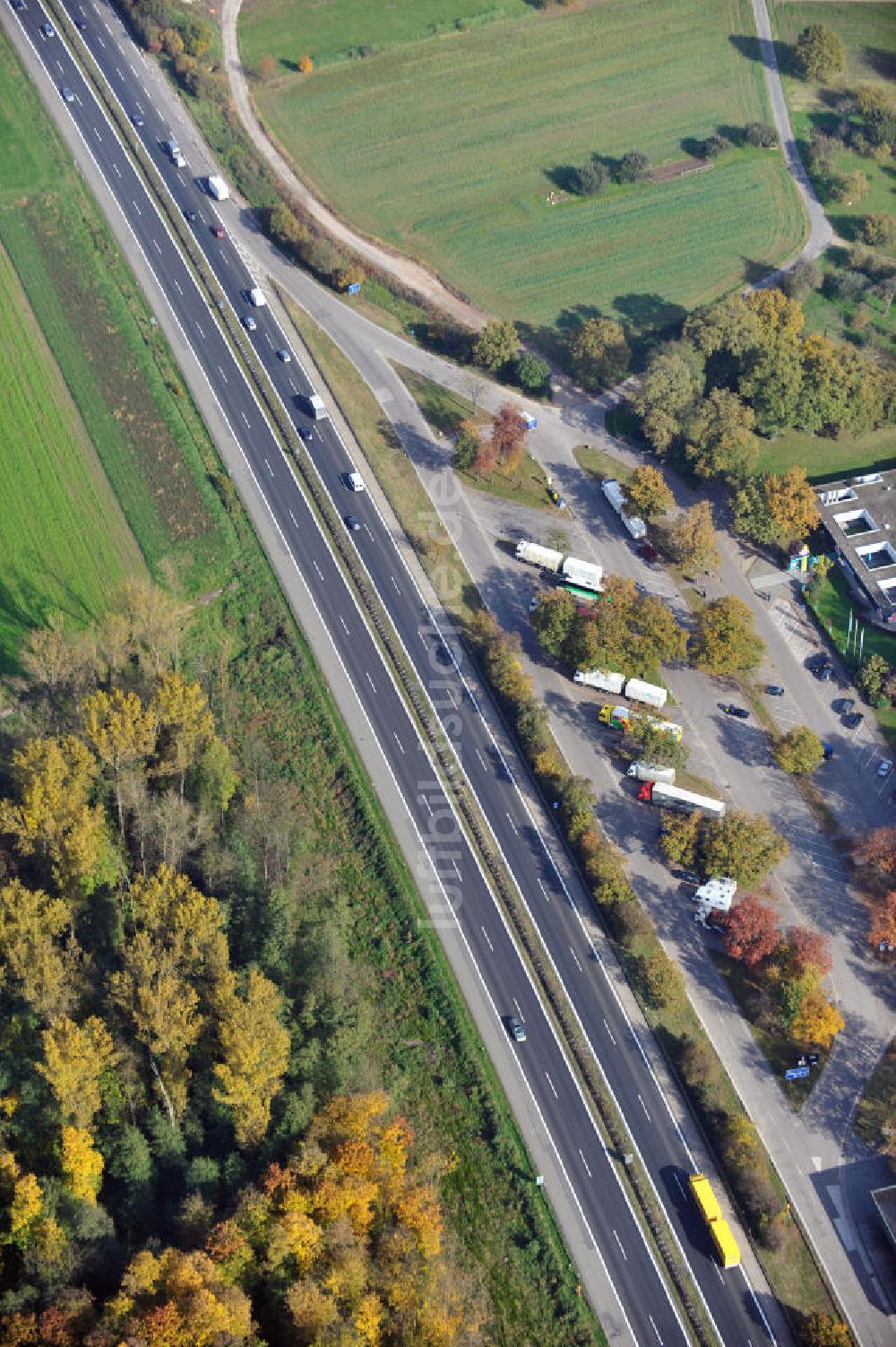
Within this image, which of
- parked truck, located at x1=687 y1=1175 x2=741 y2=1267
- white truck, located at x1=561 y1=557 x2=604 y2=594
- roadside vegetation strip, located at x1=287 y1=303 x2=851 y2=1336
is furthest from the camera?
white truck, located at x1=561 y1=557 x2=604 y2=594

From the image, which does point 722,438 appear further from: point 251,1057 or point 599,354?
point 251,1057

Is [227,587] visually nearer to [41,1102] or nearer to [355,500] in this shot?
[355,500]

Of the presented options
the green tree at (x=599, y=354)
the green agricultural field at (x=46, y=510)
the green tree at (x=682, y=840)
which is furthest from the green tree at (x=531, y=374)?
the green tree at (x=682, y=840)

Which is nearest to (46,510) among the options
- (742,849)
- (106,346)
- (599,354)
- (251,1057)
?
(106,346)

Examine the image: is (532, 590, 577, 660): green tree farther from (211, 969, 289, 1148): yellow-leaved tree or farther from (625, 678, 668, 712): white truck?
(211, 969, 289, 1148): yellow-leaved tree

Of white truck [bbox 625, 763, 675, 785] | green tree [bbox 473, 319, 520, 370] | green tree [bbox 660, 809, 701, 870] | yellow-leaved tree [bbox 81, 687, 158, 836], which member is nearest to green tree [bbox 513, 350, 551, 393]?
green tree [bbox 473, 319, 520, 370]

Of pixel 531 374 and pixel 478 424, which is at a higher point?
pixel 531 374
